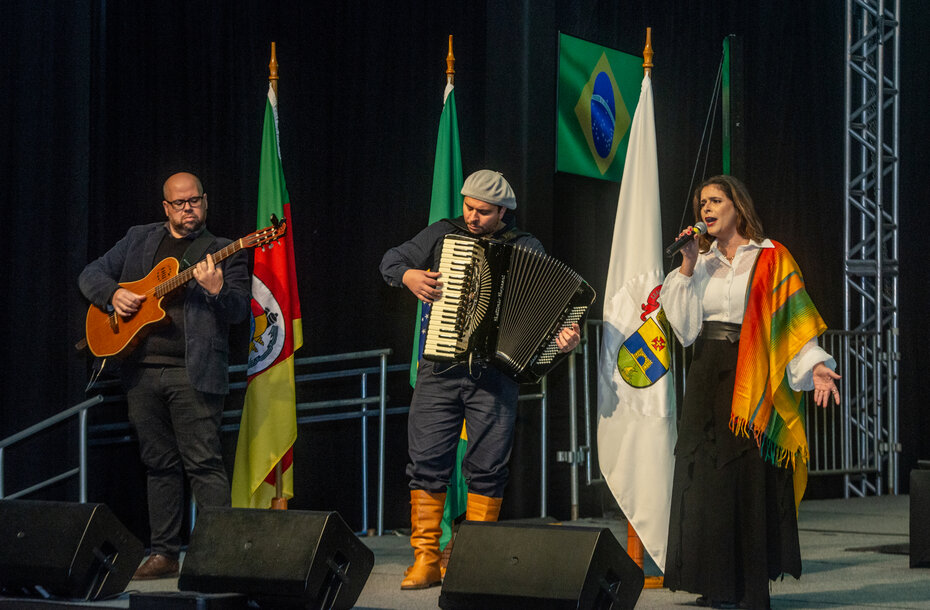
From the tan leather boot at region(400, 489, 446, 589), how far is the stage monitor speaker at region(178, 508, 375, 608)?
0.75m

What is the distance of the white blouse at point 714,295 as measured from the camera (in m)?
3.70

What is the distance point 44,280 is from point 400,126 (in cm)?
203

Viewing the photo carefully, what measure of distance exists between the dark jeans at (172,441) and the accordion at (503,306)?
99cm

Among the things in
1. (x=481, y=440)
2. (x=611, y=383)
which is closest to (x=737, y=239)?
(x=611, y=383)

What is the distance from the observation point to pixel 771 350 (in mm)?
3678

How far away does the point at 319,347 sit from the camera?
18.3ft

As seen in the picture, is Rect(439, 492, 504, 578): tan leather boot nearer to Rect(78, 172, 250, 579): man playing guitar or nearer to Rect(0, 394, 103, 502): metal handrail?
Rect(78, 172, 250, 579): man playing guitar

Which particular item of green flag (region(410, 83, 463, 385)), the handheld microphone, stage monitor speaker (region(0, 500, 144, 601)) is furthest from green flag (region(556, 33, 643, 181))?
stage monitor speaker (region(0, 500, 144, 601))

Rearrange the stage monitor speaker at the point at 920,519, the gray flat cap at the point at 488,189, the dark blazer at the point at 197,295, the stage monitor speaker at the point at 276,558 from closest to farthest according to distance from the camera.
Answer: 1. the stage monitor speaker at the point at 276,558
2. the gray flat cap at the point at 488,189
3. the dark blazer at the point at 197,295
4. the stage monitor speaker at the point at 920,519

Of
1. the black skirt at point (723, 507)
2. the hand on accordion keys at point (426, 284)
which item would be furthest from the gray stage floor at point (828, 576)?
the hand on accordion keys at point (426, 284)

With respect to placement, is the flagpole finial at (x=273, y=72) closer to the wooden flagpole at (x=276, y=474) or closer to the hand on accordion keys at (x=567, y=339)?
the wooden flagpole at (x=276, y=474)

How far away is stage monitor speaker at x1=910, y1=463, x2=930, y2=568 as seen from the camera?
4.70m

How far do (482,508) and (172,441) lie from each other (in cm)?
125

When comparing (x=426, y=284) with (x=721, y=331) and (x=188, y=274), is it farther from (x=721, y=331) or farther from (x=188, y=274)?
(x=721, y=331)
